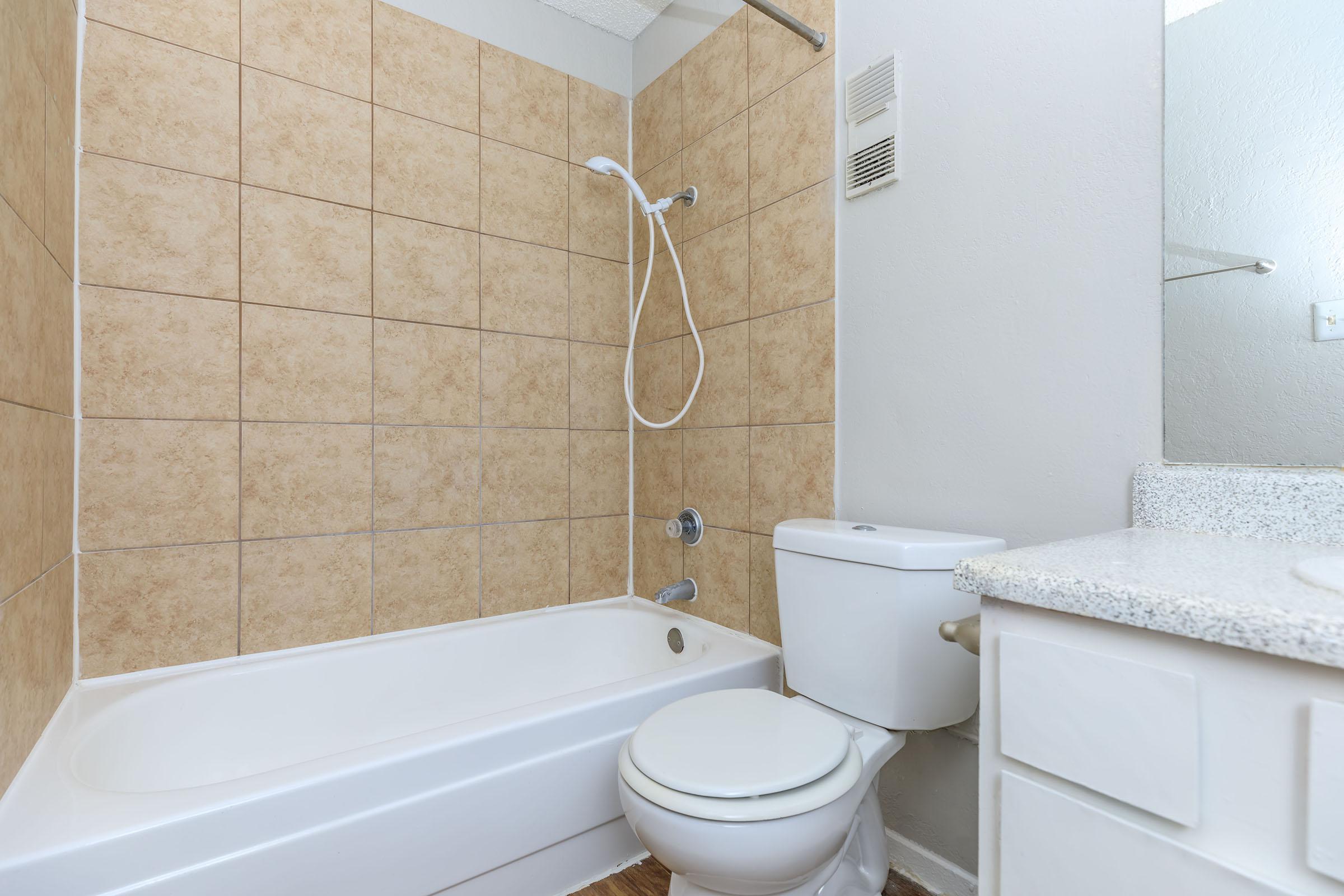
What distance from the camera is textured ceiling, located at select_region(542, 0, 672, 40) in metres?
2.13

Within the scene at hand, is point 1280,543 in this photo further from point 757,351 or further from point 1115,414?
point 757,351

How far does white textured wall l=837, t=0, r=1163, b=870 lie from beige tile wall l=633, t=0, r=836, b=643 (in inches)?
4.0

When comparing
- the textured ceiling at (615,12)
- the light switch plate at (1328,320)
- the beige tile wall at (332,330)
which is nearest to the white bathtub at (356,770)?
the beige tile wall at (332,330)

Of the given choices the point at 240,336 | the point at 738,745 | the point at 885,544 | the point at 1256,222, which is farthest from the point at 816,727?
the point at 240,336

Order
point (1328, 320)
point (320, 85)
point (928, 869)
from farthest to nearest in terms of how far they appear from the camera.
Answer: point (320, 85) → point (928, 869) → point (1328, 320)

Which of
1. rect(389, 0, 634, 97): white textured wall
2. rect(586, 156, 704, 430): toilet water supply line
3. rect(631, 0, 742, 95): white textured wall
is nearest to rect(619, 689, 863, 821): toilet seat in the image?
rect(586, 156, 704, 430): toilet water supply line

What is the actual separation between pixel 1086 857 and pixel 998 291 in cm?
98

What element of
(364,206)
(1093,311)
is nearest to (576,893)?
(1093,311)

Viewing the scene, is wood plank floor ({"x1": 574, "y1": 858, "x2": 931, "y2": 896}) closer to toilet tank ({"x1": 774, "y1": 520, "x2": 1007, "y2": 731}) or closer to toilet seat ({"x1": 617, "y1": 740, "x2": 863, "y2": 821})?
toilet tank ({"x1": 774, "y1": 520, "x2": 1007, "y2": 731})

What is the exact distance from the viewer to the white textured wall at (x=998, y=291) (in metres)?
1.07

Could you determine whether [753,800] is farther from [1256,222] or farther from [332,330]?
[332,330]

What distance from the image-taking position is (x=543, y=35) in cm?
213

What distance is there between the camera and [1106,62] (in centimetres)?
109

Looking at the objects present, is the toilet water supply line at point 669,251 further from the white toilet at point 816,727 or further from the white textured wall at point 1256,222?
the white textured wall at point 1256,222
